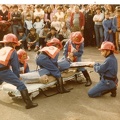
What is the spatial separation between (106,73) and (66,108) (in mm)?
1150

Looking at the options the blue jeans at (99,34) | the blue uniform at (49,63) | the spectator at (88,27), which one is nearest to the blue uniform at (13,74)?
the blue uniform at (49,63)

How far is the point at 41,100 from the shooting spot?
5.75 metres

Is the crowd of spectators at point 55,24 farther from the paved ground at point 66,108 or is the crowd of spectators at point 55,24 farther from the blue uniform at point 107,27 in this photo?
the paved ground at point 66,108

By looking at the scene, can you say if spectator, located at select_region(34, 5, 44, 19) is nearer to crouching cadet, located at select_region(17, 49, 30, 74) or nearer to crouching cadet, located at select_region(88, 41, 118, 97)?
crouching cadet, located at select_region(17, 49, 30, 74)

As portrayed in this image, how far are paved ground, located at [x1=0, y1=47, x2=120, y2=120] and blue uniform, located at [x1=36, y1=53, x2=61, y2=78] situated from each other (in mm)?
511

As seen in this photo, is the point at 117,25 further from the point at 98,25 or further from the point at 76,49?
the point at 76,49

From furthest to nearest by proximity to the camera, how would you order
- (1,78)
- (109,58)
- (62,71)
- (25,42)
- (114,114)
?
1. (25,42)
2. (62,71)
3. (109,58)
4. (1,78)
5. (114,114)

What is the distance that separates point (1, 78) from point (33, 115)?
956 mm

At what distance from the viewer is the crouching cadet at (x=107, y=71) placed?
559 centimetres

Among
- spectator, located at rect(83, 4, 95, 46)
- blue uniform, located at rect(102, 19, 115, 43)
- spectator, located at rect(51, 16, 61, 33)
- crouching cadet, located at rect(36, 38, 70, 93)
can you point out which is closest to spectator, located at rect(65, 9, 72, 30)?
spectator, located at rect(51, 16, 61, 33)

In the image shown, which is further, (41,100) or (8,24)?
(8,24)

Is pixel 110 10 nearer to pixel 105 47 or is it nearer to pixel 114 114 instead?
pixel 105 47

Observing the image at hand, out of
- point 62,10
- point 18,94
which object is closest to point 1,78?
point 18,94

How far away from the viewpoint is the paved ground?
4809mm
